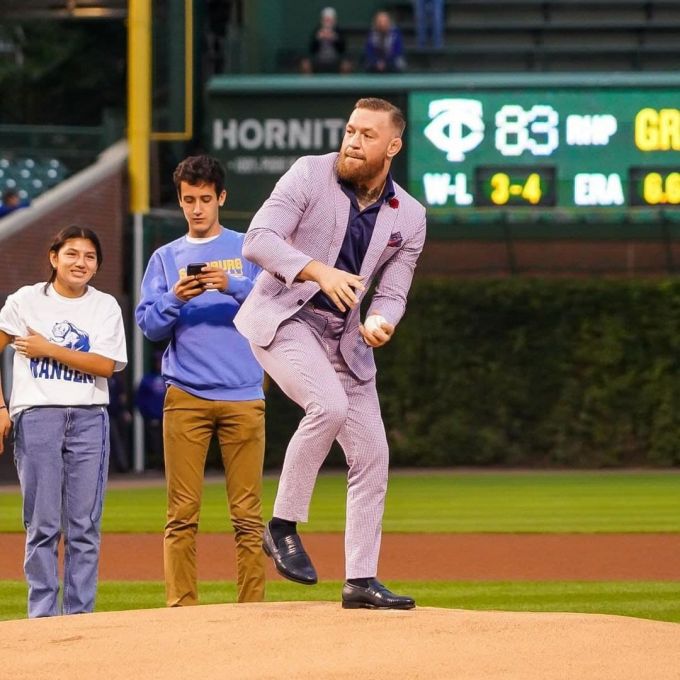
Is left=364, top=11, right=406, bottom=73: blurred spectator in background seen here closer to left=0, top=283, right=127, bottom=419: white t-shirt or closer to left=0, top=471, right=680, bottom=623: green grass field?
left=0, top=471, right=680, bottom=623: green grass field

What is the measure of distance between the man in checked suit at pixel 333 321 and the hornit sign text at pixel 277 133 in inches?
673

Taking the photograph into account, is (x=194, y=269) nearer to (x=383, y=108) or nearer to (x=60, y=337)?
(x=60, y=337)

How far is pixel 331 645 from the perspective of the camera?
586 cm

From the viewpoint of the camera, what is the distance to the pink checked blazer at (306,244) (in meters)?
6.33

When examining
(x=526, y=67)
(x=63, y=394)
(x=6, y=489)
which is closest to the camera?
(x=63, y=394)

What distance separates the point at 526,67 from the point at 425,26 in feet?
7.16

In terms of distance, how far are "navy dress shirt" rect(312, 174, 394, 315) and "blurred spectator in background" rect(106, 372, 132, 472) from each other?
51.4 ft

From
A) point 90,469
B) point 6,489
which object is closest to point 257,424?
point 90,469

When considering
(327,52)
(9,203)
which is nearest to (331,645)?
(9,203)

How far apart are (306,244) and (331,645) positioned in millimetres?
1631

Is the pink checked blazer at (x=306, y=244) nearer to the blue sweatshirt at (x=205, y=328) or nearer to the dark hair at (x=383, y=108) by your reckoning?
the dark hair at (x=383, y=108)

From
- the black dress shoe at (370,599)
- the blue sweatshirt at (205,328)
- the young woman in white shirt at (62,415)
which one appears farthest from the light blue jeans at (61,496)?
the black dress shoe at (370,599)

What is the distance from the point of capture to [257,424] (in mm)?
7566

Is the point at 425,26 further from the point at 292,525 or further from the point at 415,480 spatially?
the point at 292,525
